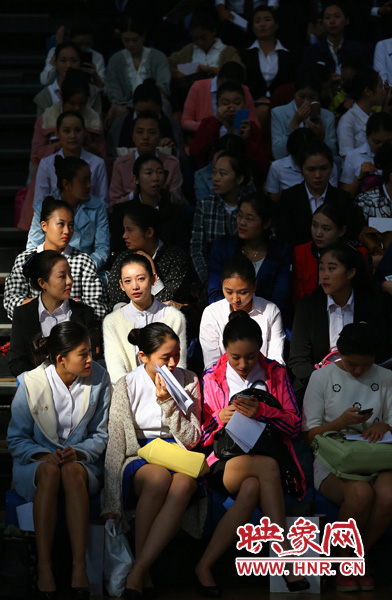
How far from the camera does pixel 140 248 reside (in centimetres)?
560

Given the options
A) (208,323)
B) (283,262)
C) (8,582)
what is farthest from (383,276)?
(8,582)

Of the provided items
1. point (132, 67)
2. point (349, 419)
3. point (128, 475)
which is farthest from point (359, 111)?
point (128, 475)

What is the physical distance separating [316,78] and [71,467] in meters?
3.84

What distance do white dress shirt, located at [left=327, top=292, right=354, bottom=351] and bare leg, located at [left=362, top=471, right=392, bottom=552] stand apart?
3.16ft

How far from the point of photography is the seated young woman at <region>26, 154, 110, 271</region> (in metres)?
5.86

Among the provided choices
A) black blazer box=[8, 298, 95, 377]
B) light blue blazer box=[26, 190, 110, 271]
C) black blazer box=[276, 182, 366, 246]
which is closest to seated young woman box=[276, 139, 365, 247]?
black blazer box=[276, 182, 366, 246]

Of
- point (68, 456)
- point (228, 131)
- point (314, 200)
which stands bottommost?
point (68, 456)

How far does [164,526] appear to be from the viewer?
4.12 meters

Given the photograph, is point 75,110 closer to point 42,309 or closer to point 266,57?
point 266,57

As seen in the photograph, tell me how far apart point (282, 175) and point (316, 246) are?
1057 mm

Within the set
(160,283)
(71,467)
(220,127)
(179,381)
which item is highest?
(220,127)

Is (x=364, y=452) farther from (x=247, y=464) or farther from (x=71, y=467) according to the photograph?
(x=71, y=467)

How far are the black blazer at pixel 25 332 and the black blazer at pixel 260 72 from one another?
329 centimetres

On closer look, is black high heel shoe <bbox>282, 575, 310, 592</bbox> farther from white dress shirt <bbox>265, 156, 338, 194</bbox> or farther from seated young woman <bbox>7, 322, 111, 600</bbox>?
white dress shirt <bbox>265, 156, 338, 194</bbox>
